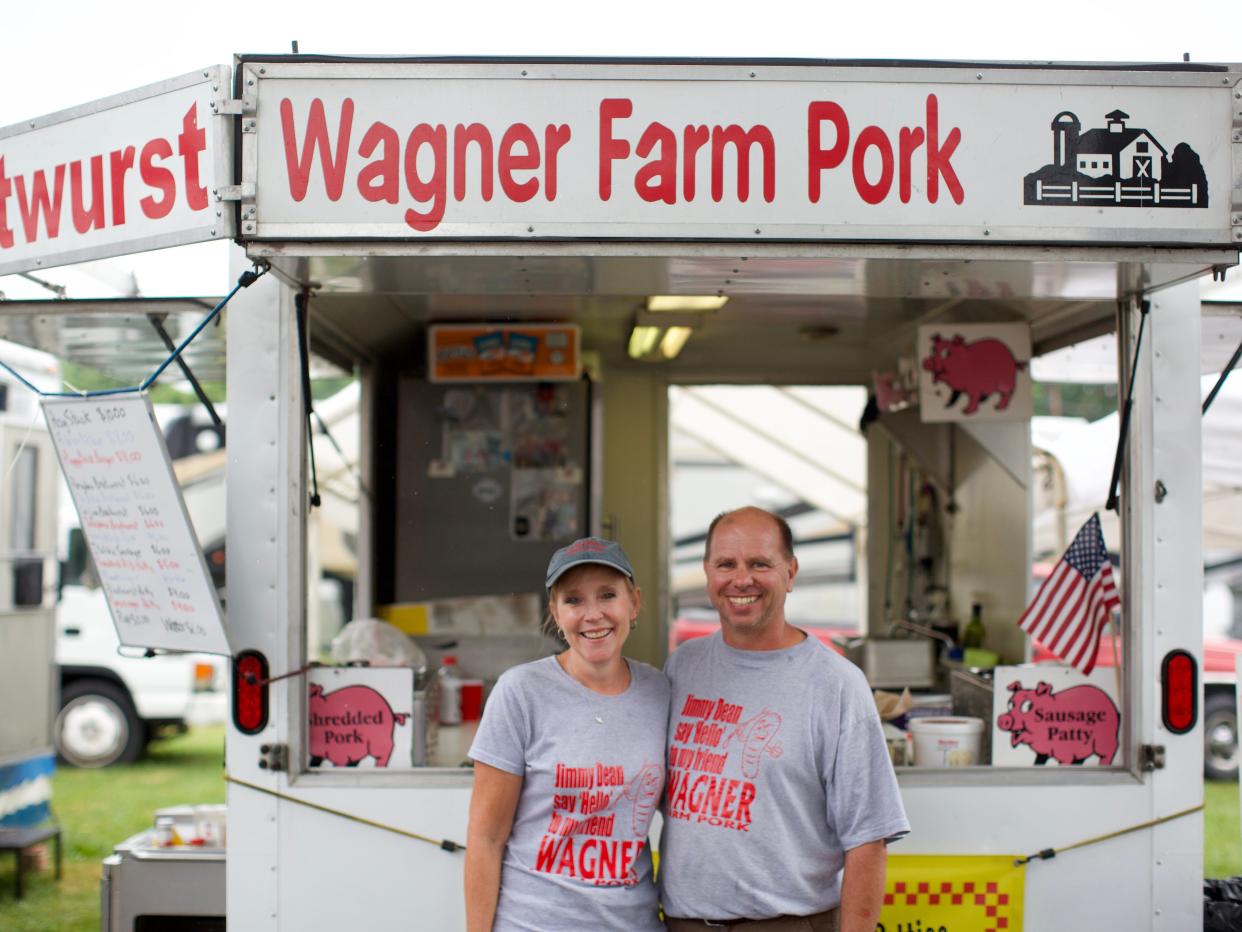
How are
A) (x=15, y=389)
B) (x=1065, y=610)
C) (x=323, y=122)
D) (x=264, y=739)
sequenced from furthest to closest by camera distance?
(x=15, y=389), (x=1065, y=610), (x=264, y=739), (x=323, y=122)

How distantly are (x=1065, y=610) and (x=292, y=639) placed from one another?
2250 millimetres

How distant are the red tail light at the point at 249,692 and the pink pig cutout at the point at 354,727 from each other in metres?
0.16

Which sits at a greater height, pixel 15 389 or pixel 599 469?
pixel 15 389

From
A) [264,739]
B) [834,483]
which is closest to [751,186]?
[264,739]

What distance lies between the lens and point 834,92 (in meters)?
2.80

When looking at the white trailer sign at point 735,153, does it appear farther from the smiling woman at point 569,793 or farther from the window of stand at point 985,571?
the window of stand at point 985,571

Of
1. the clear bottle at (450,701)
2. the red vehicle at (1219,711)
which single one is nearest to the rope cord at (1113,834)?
the clear bottle at (450,701)

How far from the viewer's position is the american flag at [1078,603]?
3.70 metres

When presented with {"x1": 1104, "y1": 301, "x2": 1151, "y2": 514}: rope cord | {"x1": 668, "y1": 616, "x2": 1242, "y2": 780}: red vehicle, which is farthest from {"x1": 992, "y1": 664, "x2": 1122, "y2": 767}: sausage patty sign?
{"x1": 668, "y1": 616, "x2": 1242, "y2": 780}: red vehicle

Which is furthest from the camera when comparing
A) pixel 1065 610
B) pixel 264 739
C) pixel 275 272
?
pixel 1065 610

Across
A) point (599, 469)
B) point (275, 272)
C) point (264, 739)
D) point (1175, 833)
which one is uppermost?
point (275, 272)

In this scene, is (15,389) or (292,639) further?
(15,389)

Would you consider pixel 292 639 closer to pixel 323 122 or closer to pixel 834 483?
pixel 323 122

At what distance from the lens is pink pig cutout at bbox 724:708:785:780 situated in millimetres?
2598
